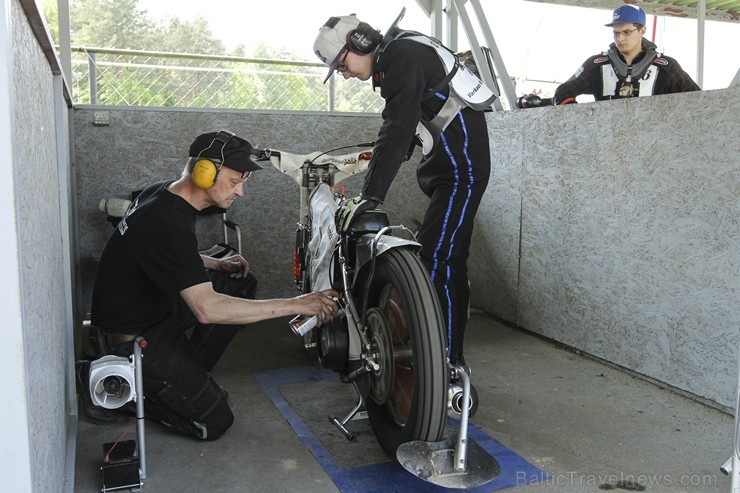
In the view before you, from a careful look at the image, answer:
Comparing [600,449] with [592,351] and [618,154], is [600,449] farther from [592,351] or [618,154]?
[618,154]

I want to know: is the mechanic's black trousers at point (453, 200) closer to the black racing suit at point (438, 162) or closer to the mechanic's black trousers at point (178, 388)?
the black racing suit at point (438, 162)

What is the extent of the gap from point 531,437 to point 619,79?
8.79 feet

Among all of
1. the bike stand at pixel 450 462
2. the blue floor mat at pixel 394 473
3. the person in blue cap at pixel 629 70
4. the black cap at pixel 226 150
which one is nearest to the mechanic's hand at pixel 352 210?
the black cap at pixel 226 150

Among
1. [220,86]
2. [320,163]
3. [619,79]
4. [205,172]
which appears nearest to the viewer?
[205,172]

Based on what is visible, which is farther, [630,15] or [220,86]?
[220,86]

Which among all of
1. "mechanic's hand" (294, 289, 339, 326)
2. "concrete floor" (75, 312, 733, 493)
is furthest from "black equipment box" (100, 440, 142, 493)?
"mechanic's hand" (294, 289, 339, 326)

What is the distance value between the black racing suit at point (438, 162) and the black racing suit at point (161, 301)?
2.69 feet

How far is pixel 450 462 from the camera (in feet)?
7.25

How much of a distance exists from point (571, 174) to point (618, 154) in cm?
40

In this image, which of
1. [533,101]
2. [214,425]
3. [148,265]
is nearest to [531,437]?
[214,425]

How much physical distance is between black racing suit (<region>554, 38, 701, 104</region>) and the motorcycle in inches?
86.9

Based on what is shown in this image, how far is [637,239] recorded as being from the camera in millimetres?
3684

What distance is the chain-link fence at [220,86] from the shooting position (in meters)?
7.35

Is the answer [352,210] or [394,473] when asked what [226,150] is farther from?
[394,473]
